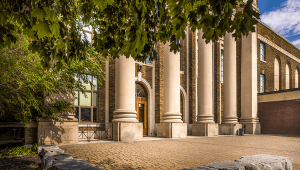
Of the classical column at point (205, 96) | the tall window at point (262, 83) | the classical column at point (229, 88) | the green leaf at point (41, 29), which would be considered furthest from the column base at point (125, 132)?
the tall window at point (262, 83)

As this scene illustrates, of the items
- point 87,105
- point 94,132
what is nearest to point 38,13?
point 94,132

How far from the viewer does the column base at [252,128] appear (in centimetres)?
2072

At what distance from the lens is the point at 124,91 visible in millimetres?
11922

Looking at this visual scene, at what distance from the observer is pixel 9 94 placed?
6715 mm

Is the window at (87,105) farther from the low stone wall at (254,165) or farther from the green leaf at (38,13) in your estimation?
the green leaf at (38,13)

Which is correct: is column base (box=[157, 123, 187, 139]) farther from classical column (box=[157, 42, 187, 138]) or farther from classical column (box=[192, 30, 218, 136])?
classical column (box=[192, 30, 218, 136])

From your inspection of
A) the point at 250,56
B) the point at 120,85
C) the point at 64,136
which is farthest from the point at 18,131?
the point at 250,56

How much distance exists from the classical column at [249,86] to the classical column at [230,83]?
7.97ft

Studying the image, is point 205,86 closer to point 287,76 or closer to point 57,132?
point 57,132

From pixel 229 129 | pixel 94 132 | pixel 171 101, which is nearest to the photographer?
pixel 94 132

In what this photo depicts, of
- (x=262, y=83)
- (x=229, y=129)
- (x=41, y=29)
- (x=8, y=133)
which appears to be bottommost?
(x=229, y=129)

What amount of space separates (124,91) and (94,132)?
118 inches

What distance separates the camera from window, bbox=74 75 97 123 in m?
13.2

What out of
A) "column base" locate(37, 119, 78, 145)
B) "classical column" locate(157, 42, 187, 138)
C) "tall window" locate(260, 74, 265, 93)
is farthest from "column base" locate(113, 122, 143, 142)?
"tall window" locate(260, 74, 265, 93)
